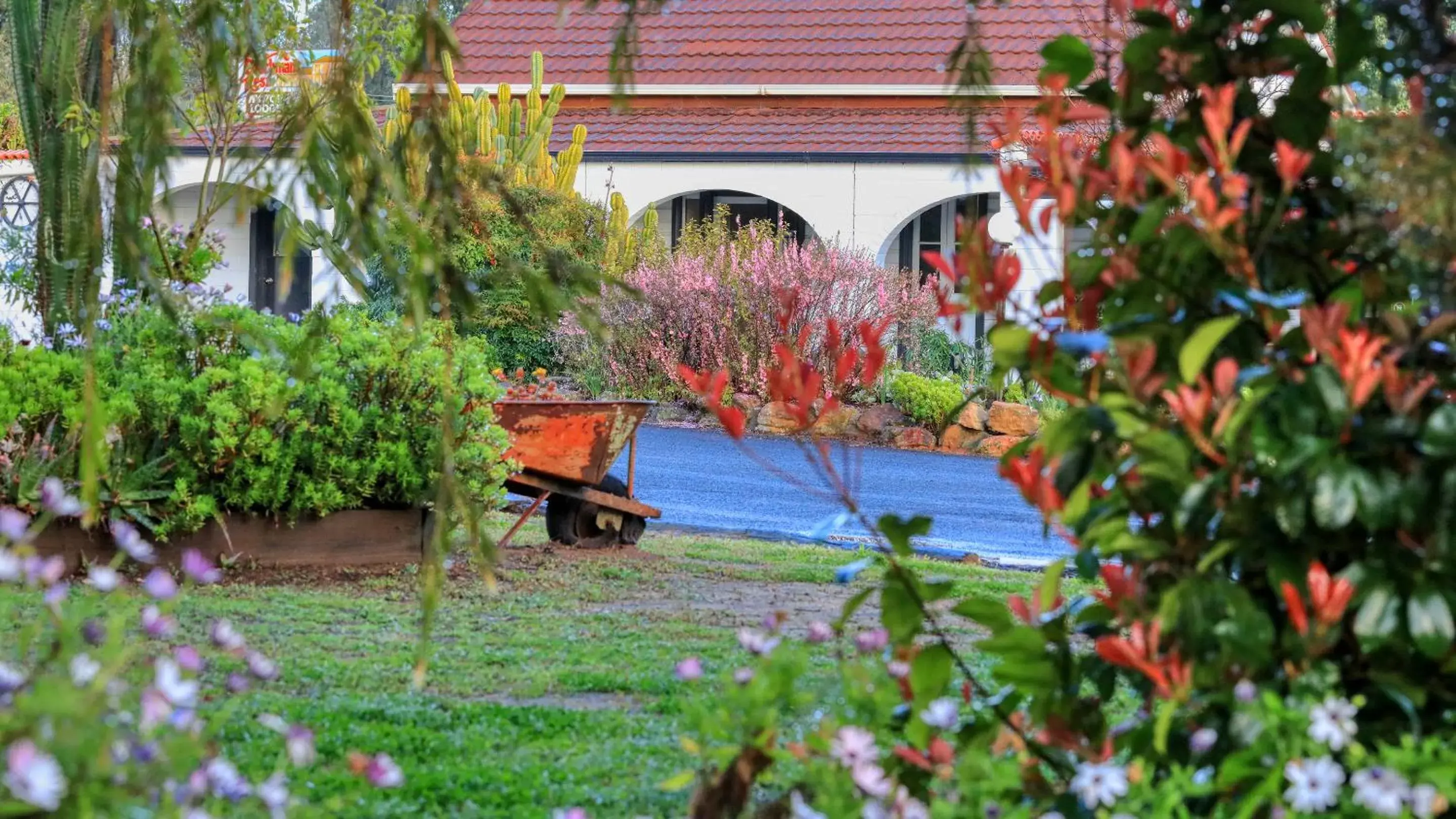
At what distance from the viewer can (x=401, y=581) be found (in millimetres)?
6902

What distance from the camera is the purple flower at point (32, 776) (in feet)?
4.59

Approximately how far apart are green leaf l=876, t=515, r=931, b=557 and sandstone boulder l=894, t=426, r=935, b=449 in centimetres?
1415

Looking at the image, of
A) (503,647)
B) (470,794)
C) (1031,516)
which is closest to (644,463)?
(1031,516)

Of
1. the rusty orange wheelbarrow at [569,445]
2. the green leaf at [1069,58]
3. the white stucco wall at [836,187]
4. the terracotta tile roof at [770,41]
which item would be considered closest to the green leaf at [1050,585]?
the green leaf at [1069,58]

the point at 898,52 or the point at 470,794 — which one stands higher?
the point at 898,52

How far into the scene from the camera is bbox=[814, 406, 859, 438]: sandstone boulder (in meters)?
16.1

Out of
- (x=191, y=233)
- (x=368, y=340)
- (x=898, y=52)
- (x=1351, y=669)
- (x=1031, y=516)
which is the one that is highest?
(x=898, y=52)

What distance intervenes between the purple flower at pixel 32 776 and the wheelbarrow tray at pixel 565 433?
6024 mm

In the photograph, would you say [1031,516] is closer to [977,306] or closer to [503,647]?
[503,647]

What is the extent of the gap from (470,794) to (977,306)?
1.94m

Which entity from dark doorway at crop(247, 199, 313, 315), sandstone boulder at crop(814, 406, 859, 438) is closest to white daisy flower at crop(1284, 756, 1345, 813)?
sandstone boulder at crop(814, 406, 859, 438)

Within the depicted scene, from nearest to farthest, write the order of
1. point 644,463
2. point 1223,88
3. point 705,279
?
point 1223,88 < point 644,463 < point 705,279

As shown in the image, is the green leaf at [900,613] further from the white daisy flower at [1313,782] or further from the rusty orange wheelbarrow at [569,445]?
the rusty orange wheelbarrow at [569,445]

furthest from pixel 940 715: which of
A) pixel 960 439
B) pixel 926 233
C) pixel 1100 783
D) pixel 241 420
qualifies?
pixel 926 233
